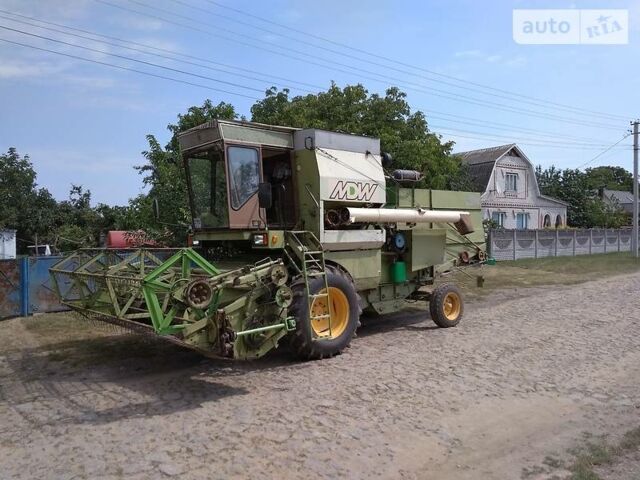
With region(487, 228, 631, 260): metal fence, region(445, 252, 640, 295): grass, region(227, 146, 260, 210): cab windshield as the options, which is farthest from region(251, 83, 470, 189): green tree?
region(227, 146, 260, 210): cab windshield

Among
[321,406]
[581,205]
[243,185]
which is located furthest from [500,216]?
[321,406]

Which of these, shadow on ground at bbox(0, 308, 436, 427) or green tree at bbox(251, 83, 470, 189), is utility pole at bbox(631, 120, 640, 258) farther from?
shadow on ground at bbox(0, 308, 436, 427)

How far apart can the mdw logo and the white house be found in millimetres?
30060

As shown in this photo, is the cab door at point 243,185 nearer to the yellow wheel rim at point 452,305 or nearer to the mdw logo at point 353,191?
the mdw logo at point 353,191

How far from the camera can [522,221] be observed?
4203 cm

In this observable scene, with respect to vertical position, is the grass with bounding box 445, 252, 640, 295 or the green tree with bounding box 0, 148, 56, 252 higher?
the green tree with bounding box 0, 148, 56, 252

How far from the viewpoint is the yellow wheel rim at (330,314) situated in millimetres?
7633

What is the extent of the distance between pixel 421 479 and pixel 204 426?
200 cm

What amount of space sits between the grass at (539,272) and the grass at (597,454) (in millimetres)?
9458

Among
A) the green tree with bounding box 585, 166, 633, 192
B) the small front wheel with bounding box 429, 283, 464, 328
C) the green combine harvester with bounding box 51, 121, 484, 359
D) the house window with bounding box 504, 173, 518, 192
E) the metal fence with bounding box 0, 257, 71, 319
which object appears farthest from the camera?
the green tree with bounding box 585, 166, 633, 192

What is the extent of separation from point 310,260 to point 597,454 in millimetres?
4030

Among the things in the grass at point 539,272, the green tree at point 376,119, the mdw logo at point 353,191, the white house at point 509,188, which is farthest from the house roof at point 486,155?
the mdw logo at point 353,191

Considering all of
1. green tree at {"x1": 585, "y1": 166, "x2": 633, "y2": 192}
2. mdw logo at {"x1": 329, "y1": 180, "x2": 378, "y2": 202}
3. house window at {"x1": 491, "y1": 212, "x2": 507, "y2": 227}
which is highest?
green tree at {"x1": 585, "y1": 166, "x2": 633, "y2": 192}

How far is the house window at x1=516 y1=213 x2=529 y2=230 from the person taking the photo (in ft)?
137
